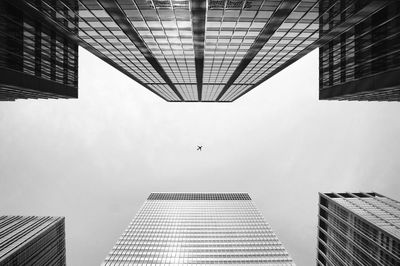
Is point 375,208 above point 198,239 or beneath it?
above

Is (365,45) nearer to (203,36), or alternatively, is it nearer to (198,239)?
(203,36)

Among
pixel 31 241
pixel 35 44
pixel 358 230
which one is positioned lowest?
pixel 31 241

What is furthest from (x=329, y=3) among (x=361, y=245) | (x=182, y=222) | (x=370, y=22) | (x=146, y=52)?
(x=182, y=222)

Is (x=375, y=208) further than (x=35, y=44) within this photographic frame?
Yes

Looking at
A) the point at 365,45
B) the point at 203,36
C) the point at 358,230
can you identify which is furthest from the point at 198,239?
the point at 365,45

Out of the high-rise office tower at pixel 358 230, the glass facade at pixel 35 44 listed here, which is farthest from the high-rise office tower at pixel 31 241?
the high-rise office tower at pixel 358 230

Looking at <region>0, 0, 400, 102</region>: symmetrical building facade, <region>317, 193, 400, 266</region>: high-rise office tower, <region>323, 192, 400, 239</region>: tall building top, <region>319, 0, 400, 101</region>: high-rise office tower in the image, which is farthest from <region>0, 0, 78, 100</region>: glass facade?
<region>323, 192, 400, 239</region>: tall building top

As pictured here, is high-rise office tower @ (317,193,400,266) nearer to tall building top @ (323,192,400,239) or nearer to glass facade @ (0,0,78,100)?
tall building top @ (323,192,400,239)
